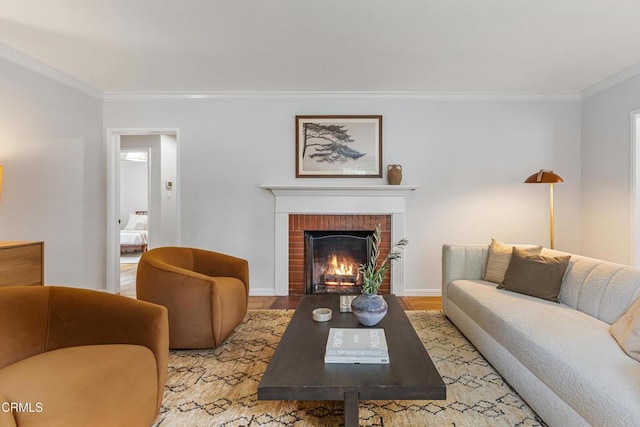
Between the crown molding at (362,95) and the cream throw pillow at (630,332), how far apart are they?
2895mm

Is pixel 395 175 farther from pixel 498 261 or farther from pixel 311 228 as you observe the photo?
pixel 498 261

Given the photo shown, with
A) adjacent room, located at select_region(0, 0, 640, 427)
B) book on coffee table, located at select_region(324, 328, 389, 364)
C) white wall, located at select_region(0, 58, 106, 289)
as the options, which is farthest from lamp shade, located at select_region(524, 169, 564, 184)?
white wall, located at select_region(0, 58, 106, 289)

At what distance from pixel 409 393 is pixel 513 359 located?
0.97 m

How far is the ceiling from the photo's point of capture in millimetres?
2289

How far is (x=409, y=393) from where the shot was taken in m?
1.31

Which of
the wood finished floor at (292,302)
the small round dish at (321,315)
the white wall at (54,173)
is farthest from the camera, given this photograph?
the wood finished floor at (292,302)

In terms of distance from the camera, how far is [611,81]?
3516 mm

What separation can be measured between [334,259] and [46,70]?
3.55 meters

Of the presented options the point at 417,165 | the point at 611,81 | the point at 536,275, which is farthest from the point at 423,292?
the point at 611,81

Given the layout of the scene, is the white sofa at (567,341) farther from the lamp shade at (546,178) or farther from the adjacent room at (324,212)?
the lamp shade at (546,178)

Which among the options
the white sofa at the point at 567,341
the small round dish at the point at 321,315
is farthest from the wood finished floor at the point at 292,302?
the small round dish at the point at 321,315

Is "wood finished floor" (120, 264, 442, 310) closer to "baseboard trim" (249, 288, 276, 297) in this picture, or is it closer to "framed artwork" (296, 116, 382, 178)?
"baseboard trim" (249, 288, 276, 297)

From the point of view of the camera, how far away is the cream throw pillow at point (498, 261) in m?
2.82

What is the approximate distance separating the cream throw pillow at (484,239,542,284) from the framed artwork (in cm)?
155
